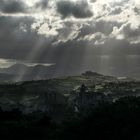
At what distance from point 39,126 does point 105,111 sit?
25.8 metres

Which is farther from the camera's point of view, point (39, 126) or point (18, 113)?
point (18, 113)

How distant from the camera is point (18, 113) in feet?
610

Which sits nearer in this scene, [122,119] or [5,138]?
[5,138]

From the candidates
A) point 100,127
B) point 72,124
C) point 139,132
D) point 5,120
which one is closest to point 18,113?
point 5,120

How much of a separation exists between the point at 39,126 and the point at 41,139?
32.0ft

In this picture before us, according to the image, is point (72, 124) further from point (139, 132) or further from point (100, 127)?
point (139, 132)

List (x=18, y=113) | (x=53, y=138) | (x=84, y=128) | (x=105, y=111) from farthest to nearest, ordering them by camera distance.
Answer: (x=18, y=113)
(x=105, y=111)
(x=84, y=128)
(x=53, y=138)

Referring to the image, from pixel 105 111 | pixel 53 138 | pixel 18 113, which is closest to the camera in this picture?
pixel 53 138

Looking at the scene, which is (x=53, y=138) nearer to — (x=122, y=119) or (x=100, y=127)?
(x=100, y=127)

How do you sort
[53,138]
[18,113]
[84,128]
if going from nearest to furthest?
[53,138]
[84,128]
[18,113]

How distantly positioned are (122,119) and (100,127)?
31.7 feet

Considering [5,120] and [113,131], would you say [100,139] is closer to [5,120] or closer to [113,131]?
[113,131]

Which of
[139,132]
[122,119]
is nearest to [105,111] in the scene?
[122,119]

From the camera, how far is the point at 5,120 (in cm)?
16838
